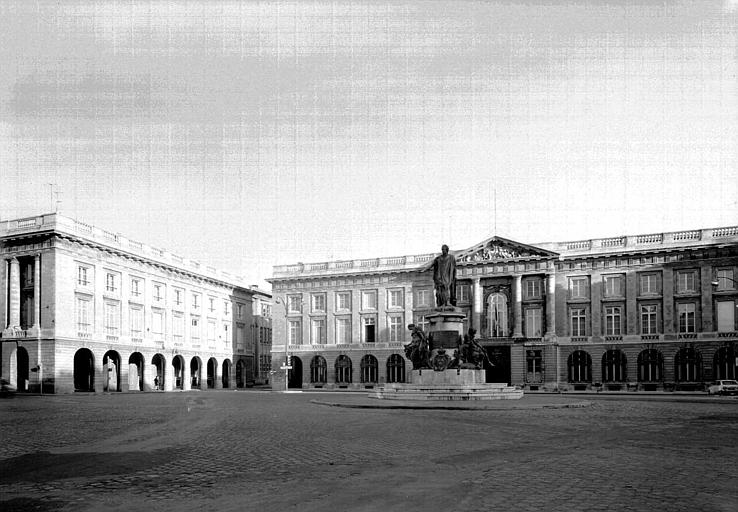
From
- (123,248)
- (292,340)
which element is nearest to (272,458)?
(123,248)

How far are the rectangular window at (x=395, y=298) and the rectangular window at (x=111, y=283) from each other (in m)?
27.2

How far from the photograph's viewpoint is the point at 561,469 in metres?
12.9

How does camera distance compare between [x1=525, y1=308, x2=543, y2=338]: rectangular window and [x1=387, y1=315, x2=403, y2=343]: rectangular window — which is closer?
[x1=525, y1=308, x2=543, y2=338]: rectangular window

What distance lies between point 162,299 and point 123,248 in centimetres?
875

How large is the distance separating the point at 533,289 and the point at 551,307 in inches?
99.4

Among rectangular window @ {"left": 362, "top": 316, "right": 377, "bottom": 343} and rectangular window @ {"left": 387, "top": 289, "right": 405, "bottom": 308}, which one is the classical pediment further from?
rectangular window @ {"left": 362, "top": 316, "right": 377, "bottom": 343}

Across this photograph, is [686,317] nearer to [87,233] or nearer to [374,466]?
[87,233]

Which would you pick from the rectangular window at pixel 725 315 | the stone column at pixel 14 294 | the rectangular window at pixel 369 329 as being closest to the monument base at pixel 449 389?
the rectangular window at pixel 725 315

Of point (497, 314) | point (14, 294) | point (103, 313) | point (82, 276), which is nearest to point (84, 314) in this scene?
point (103, 313)

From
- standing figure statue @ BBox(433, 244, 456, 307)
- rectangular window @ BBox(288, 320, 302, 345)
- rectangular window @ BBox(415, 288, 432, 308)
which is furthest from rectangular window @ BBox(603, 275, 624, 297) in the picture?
standing figure statue @ BBox(433, 244, 456, 307)

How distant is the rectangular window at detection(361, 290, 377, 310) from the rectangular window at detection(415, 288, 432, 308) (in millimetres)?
4703

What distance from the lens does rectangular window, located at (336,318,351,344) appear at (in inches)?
3189

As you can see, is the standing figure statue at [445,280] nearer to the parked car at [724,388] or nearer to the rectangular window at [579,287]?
the parked car at [724,388]

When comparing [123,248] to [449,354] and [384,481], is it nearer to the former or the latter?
[449,354]
